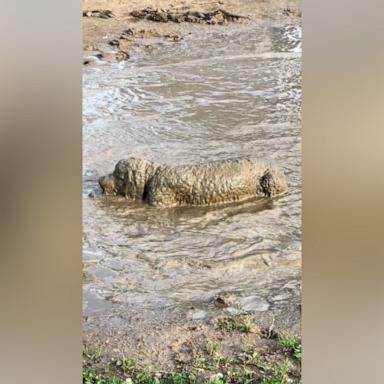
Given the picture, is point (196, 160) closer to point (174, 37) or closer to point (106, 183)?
point (106, 183)

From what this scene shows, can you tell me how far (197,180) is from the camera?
6.88ft

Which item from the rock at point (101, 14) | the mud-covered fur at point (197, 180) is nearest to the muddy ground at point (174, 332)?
the rock at point (101, 14)
